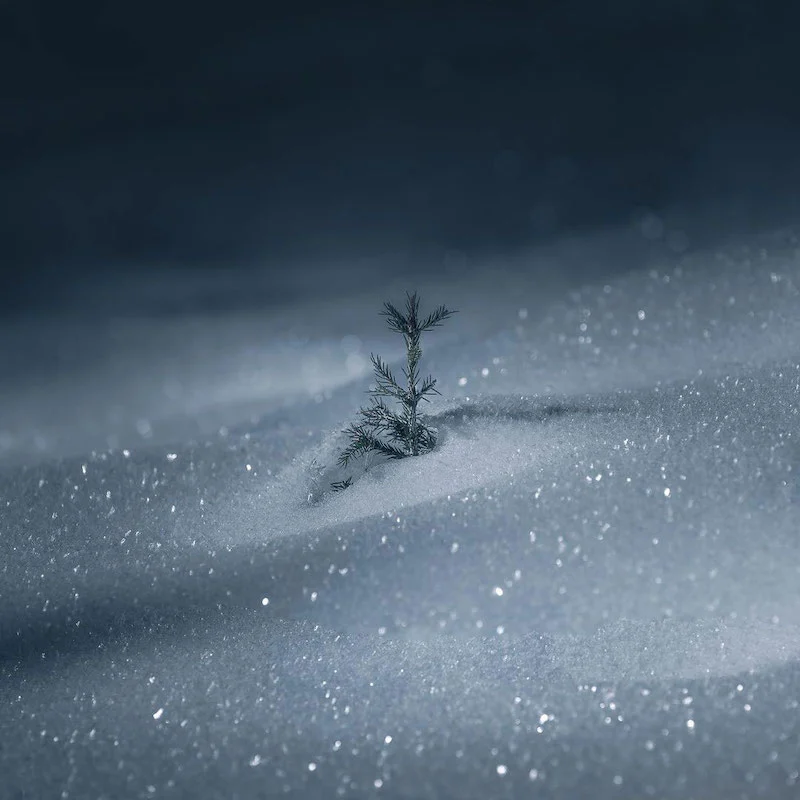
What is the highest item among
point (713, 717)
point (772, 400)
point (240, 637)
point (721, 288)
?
point (721, 288)

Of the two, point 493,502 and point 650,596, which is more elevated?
point 493,502

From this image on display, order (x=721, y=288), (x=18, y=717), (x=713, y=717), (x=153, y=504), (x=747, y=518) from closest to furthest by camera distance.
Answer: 1. (x=713, y=717)
2. (x=18, y=717)
3. (x=747, y=518)
4. (x=153, y=504)
5. (x=721, y=288)

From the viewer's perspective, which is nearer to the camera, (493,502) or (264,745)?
(264,745)

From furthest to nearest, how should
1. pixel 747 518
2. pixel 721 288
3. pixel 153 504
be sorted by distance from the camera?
pixel 721 288 → pixel 153 504 → pixel 747 518

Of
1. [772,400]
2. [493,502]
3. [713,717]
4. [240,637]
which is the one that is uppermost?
[772,400]

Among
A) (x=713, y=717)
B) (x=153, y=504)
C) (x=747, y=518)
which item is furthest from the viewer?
(x=153, y=504)

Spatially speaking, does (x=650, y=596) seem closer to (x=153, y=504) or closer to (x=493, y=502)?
(x=493, y=502)

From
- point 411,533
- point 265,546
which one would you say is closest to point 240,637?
point 265,546

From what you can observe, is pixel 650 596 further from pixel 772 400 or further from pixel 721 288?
pixel 721 288

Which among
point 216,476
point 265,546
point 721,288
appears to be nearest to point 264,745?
point 265,546
